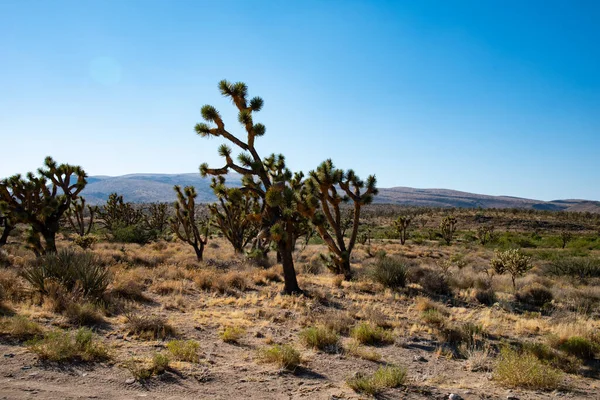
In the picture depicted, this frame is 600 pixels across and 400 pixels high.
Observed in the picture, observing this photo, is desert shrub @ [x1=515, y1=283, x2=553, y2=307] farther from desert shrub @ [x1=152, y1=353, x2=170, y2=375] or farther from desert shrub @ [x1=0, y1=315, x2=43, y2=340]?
desert shrub @ [x1=0, y1=315, x2=43, y2=340]

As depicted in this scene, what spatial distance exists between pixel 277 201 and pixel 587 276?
1569 cm

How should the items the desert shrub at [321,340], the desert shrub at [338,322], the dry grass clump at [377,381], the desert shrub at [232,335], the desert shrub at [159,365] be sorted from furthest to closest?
the desert shrub at [338,322]
the desert shrub at [232,335]
the desert shrub at [321,340]
the desert shrub at [159,365]
the dry grass clump at [377,381]

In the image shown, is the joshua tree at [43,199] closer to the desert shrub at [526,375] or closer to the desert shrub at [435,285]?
the desert shrub at [435,285]

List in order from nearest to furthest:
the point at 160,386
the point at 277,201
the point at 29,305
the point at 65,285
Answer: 1. the point at 160,386
2. the point at 29,305
3. the point at 65,285
4. the point at 277,201

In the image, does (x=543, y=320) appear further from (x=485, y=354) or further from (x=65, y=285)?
(x=65, y=285)

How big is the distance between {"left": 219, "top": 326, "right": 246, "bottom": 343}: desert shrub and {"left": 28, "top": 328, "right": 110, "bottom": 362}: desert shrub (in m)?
2.15

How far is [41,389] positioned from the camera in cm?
469

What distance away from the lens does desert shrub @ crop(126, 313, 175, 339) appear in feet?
23.8

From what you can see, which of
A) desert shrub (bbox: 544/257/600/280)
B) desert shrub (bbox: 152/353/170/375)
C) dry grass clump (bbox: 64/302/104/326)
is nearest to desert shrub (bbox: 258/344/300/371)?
desert shrub (bbox: 152/353/170/375)

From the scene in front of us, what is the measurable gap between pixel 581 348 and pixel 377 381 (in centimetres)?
473

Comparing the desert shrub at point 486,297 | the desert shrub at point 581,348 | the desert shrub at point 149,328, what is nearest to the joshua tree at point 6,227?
the desert shrub at point 149,328

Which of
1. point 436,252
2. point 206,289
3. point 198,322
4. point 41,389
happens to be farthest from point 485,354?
point 436,252

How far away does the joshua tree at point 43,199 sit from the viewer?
16938 mm

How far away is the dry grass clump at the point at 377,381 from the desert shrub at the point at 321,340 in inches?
60.8
